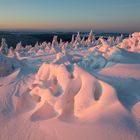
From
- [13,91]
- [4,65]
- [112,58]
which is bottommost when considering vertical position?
[4,65]

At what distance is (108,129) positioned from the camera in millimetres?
6184

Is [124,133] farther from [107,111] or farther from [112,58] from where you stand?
[112,58]

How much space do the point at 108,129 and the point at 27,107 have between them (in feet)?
9.25

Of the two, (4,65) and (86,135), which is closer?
(86,135)

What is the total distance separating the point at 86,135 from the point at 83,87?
1600mm

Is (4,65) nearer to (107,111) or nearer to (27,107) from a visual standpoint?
(27,107)

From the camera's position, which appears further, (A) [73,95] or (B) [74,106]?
(A) [73,95]

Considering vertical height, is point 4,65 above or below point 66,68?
below

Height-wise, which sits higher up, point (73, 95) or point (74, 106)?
point (73, 95)

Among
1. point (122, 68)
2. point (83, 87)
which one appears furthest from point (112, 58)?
point (83, 87)

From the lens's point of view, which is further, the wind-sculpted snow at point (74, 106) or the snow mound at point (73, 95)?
the snow mound at point (73, 95)

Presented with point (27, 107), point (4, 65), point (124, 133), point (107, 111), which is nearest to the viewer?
point (124, 133)

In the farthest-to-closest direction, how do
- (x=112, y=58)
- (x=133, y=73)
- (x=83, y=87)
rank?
(x=112, y=58) < (x=133, y=73) < (x=83, y=87)

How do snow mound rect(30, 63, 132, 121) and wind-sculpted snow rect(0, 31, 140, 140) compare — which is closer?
wind-sculpted snow rect(0, 31, 140, 140)
